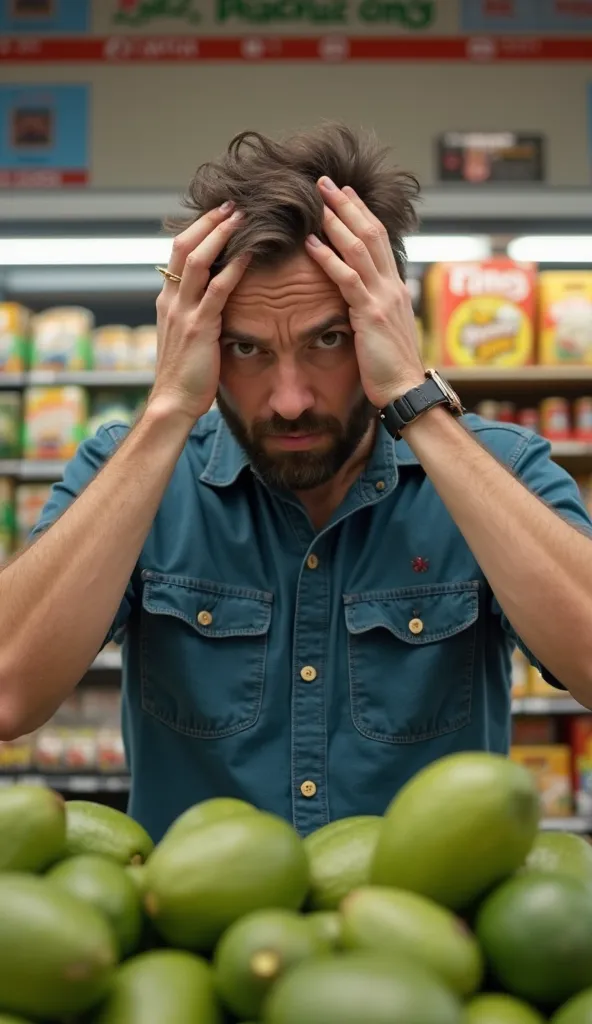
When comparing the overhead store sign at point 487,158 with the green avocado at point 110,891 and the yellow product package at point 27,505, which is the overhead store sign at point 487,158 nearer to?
the yellow product package at point 27,505

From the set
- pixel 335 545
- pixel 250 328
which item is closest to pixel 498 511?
pixel 335 545

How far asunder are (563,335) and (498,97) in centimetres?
141

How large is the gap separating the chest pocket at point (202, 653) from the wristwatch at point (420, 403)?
1.09 feet

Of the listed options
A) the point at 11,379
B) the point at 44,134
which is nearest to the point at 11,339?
the point at 11,379

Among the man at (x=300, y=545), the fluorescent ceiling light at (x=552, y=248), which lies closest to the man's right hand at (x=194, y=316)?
the man at (x=300, y=545)

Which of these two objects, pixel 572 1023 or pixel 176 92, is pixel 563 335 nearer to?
pixel 176 92

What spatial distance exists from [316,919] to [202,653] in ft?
2.76

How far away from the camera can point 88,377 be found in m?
4.02

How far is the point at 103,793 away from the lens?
13.9 feet

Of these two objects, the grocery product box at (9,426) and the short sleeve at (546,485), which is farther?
the grocery product box at (9,426)

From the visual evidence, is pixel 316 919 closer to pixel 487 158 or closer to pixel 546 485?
pixel 546 485

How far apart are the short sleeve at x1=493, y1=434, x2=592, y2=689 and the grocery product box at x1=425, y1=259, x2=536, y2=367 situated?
7.18 feet

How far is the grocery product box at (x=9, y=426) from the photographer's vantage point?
400cm

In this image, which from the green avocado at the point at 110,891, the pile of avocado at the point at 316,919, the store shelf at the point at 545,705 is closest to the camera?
the pile of avocado at the point at 316,919
